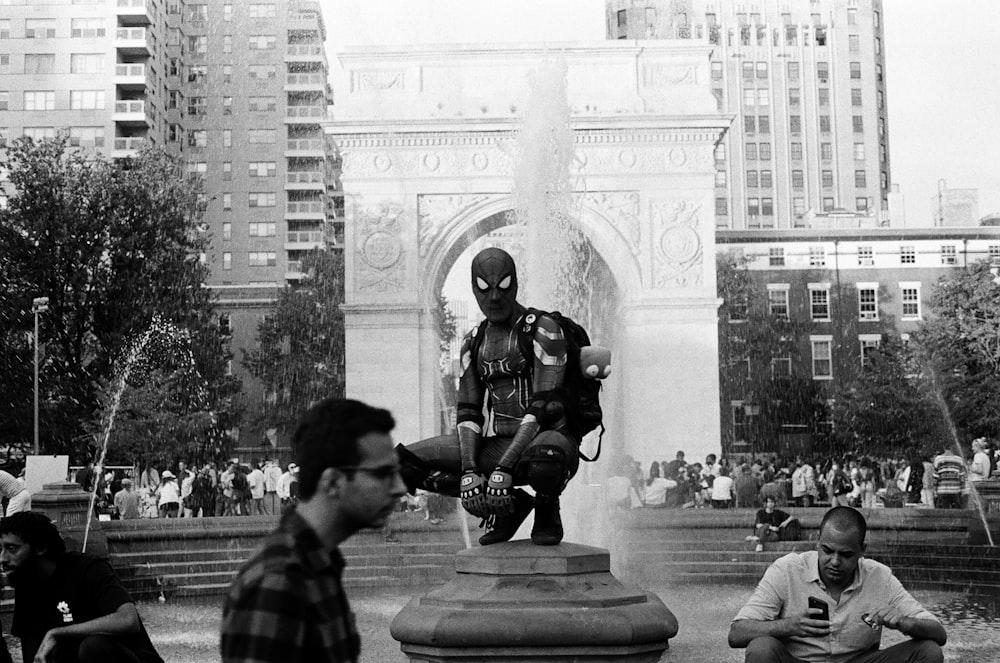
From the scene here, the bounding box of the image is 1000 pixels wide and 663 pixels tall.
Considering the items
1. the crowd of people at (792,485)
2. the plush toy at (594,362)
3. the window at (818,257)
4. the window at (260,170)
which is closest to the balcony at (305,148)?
the window at (260,170)

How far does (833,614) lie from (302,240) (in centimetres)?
7278

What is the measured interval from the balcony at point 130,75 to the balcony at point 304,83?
1339 cm

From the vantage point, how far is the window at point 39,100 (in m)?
66.1

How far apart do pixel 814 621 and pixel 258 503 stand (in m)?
21.7

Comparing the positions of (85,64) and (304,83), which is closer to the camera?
(85,64)

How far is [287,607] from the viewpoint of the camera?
251 cm

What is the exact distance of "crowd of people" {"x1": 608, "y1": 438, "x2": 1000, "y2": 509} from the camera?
64.5ft

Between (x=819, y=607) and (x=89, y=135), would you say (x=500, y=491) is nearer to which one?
(x=819, y=607)

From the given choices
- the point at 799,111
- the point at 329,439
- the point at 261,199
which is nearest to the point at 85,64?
the point at 261,199

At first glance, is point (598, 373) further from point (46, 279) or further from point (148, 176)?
point (148, 176)

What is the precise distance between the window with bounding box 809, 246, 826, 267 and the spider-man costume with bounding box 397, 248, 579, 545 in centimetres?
5714

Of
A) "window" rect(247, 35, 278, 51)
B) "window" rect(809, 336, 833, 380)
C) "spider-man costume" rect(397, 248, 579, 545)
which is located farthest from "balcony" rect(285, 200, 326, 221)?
"spider-man costume" rect(397, 248, 579, 545)

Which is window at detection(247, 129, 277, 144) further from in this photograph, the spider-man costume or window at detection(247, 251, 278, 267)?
the spider-man costume

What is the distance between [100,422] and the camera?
37.1m
